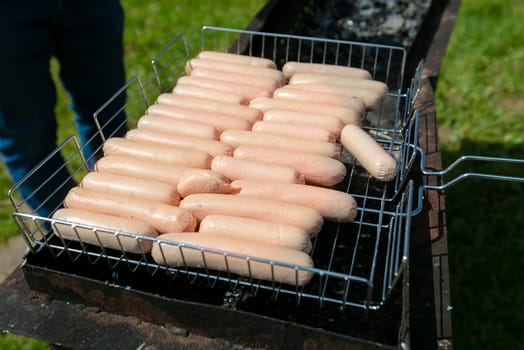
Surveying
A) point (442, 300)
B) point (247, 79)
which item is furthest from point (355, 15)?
point (442, 300)

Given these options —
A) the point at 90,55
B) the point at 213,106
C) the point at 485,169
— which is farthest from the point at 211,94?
the point at 485,169

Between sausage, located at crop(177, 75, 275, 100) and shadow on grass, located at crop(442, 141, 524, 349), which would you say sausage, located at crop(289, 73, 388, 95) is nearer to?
sausage, located at crop(177, 75, 275, 100)

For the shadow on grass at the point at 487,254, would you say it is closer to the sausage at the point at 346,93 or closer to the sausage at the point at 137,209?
the sausage at the point at 346,93

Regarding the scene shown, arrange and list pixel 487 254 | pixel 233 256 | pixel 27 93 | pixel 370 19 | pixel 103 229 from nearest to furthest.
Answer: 1. pixel 233 256
2. pixel 103 229
3. pixel 27 93
4. pixel 487 254
5. pixel 370 19

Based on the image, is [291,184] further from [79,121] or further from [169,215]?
[79,121]

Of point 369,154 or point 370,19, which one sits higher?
point 370,19

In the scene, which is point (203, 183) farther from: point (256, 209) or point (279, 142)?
point (279, 142)
